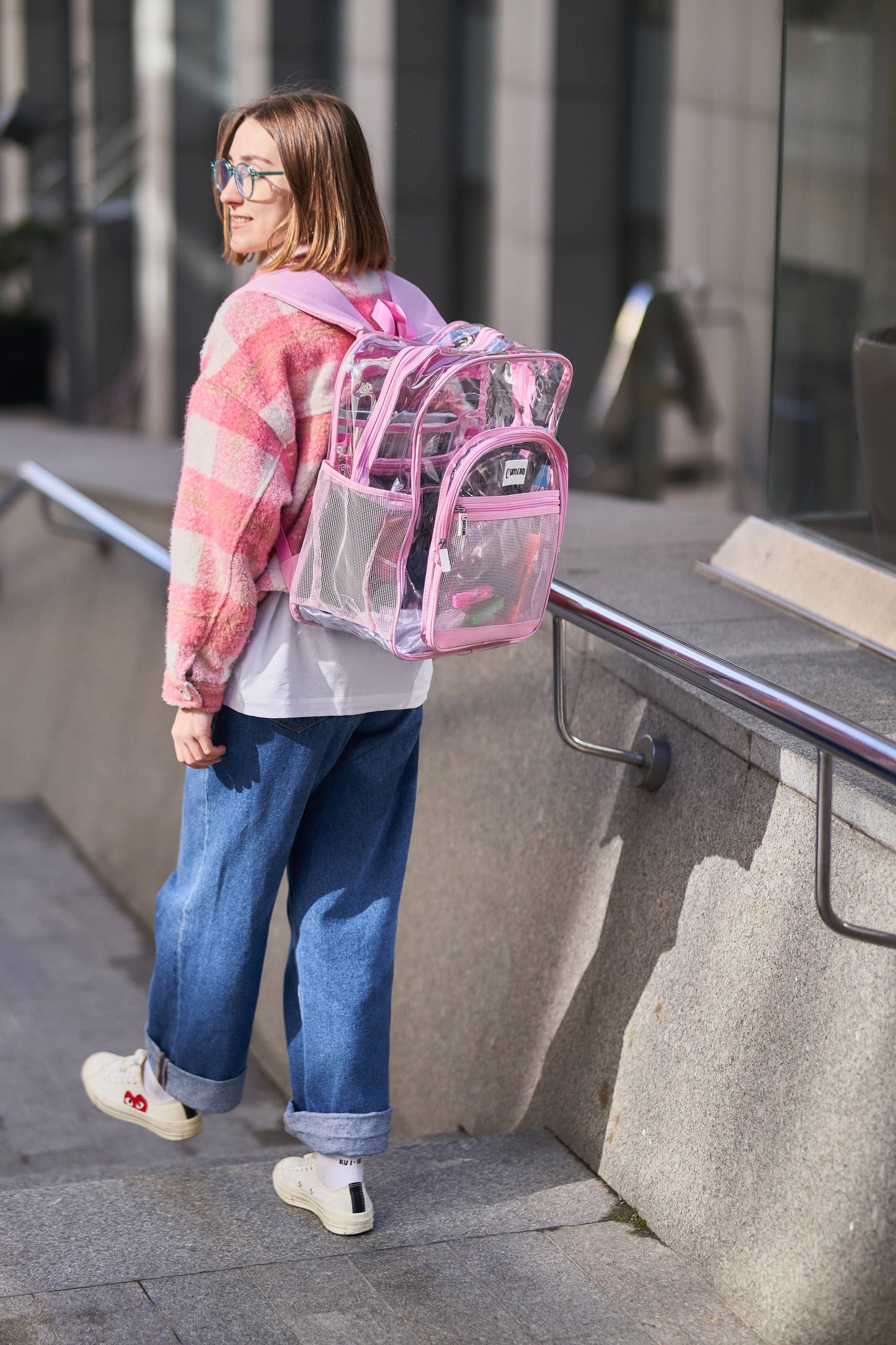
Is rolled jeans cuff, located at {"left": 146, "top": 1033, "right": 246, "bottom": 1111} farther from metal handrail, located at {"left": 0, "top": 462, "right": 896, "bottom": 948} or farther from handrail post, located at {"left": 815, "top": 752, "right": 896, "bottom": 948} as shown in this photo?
handrail post, located at {"left": 815, "top": 752, "right": 896, "bottom": 948}

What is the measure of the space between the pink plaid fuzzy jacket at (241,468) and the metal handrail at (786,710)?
582mm

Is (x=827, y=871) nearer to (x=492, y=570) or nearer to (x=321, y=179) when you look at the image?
(x=492, y=570)

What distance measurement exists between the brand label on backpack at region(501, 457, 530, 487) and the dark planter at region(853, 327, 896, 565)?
5.47 ft

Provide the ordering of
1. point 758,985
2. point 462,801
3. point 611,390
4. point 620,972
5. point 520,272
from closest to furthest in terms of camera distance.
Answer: point 758,985, point 620,972, point 462,801, point 611,390, point 520,272

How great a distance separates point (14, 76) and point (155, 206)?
5.26 m

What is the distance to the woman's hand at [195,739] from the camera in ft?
7.89

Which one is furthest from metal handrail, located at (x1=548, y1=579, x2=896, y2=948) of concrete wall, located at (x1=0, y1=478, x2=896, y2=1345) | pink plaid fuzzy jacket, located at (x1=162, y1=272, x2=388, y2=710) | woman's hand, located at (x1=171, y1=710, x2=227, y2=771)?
woman's hand, located at (x1=171, y1=710, x2=227, y2=771)

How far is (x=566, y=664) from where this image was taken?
3414mm

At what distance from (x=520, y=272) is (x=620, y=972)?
378 inches

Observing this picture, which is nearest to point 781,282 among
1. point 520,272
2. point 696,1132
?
point 696,1132

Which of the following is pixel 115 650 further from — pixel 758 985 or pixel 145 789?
pixel 758 985

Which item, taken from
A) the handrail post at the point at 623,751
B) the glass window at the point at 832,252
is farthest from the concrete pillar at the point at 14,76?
the handrail post at the point at 623,751

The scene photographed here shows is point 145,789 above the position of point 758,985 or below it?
below

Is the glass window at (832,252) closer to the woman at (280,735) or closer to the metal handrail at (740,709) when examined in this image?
the metal handrail at (740,709)
